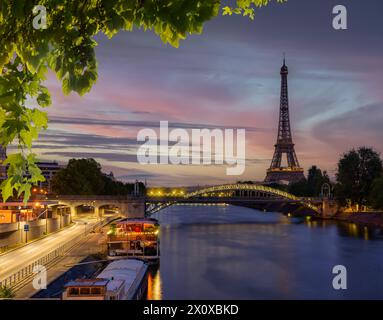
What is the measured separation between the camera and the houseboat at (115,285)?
25.0 metres

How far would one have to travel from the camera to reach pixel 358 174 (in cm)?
9038

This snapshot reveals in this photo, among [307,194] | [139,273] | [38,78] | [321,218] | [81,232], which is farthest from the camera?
[307,194]

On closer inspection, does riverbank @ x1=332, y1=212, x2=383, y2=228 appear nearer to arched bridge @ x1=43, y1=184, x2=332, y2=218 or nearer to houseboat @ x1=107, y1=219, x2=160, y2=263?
arched bridge @ x1=43, y1=184, x2=332, y2=218

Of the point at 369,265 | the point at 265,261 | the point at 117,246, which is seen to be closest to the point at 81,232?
the point at 117,246

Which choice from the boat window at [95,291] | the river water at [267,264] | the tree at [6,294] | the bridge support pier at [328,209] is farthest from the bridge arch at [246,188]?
the tree at [6,294]

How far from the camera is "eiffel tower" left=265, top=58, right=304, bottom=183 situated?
154 metres

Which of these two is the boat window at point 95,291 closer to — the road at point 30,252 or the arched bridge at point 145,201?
the road at point 30,252

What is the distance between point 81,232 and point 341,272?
107 feet

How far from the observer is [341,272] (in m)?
42.2

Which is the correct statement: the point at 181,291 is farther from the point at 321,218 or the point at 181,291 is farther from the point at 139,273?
the point at 321,218

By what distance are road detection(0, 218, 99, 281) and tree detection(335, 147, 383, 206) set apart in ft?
165

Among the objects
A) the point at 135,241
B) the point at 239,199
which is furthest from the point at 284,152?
the point at 135,241

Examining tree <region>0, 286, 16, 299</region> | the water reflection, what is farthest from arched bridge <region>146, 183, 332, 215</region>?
tree <region>0, 286, 16, 299</region>

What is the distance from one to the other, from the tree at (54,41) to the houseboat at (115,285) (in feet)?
70.7
